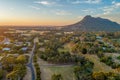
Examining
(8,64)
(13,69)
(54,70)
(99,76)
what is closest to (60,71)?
(54,70)

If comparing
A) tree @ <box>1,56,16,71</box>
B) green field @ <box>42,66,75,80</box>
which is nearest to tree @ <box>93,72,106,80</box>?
green field @ <box>42,66,75,80</box>

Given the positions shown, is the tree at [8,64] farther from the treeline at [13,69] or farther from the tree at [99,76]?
the tree at [99,76]

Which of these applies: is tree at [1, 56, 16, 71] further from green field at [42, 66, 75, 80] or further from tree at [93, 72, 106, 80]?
tree at [93, 72, 106, 80]

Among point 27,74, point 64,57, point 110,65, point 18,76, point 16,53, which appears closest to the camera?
point 18,76

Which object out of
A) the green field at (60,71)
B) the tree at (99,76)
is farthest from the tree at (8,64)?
the tree at (99,76)

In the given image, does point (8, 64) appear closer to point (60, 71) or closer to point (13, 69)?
point (13, 69)

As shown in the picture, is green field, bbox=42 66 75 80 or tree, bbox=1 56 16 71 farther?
tree, bbox=1 56 16 71

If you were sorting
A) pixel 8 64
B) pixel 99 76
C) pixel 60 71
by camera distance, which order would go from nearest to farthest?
pixel 99 76, pixel 60 71, pixel 8 64

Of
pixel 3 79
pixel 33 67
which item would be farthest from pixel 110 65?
pixel 3 79

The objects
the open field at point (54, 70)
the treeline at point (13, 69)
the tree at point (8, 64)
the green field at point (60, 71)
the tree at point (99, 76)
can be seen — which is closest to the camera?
the treeline at point (13, 69)

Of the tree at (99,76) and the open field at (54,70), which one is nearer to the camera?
the tree at (99,76)

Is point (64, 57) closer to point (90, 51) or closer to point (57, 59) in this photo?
point (57, 59)
